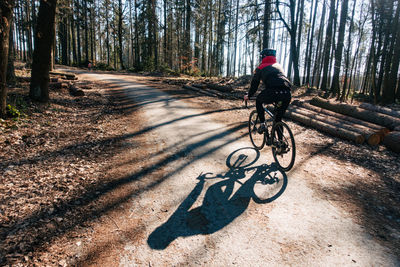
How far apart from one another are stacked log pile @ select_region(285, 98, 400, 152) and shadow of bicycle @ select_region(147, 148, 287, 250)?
11.7 feet

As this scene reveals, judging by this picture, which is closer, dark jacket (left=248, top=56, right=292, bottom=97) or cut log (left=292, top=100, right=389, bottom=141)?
dark jacket (left=248, top=56, right=292, bottom=97)

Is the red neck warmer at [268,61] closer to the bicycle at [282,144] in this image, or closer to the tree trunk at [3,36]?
the bicycle at [282,144]

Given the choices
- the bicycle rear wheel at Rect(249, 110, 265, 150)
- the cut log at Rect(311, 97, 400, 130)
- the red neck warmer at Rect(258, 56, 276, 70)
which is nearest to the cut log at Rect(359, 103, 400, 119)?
the cut log at Rect(311, 97, 400, 130)

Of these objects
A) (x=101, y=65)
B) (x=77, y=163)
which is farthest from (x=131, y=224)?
(x=101, y=65)

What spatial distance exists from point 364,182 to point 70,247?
5.08m

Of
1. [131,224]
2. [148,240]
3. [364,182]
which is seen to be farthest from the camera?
[364,182]

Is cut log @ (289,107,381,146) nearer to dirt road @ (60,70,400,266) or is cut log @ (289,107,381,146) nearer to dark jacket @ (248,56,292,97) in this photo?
dirt road @ (60,70,400,266)

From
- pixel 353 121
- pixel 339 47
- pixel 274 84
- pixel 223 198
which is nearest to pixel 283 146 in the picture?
pixel 274 84

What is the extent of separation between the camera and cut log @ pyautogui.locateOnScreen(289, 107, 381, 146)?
6.82 metres

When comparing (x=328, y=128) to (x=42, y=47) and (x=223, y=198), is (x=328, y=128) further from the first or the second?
(x=42, y=47)

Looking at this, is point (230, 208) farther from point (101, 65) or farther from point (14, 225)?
point (101, 65)

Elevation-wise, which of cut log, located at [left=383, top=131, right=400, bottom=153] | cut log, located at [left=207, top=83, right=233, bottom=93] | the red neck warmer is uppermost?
the red neck warmer

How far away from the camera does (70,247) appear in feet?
9.65

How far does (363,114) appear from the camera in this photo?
823 centimetres
